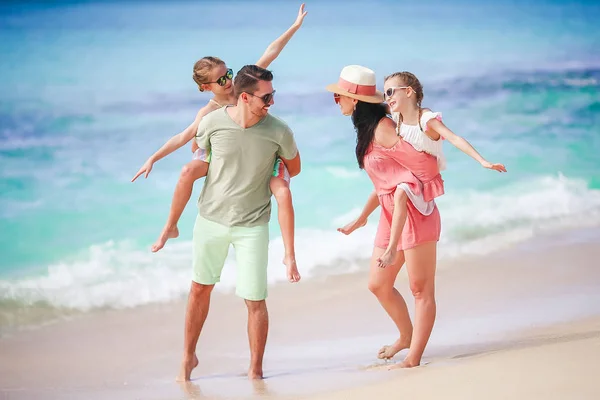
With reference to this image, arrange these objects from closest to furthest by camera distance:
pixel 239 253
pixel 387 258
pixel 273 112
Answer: pixel 387 258 → pixel 239 253 → pixel 273 112

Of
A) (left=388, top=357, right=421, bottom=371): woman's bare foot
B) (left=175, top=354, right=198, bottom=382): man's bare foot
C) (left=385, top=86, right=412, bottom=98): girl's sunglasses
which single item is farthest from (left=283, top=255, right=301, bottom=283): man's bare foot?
(left=385, top=86, right=412, bottom=98): girl's sunglasses

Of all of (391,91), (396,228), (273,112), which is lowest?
(273,112)

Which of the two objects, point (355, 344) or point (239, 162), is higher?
point (239, 162)

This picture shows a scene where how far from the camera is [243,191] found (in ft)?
14.7

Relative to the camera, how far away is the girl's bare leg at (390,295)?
462 centimetres

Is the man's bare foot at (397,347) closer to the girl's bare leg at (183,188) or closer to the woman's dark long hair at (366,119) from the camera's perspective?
the woman's dark long hair at (366,119)

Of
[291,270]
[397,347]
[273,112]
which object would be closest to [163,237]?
[291,270]

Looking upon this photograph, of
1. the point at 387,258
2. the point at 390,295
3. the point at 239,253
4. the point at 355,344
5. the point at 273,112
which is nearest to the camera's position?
the point at 387,258

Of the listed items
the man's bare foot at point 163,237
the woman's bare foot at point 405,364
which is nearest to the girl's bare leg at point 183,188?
the man's bare foot at point 163,237

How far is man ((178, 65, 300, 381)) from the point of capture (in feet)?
14.5

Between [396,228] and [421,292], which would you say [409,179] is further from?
[421,292]

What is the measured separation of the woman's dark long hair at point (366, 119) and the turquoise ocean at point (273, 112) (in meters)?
2.34

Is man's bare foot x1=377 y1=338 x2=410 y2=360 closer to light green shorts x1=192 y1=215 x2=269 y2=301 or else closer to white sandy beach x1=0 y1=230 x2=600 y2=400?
white sandy beach x1=0 y1=230 x2=600 y2=400

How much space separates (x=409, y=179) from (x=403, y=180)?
0.03m
